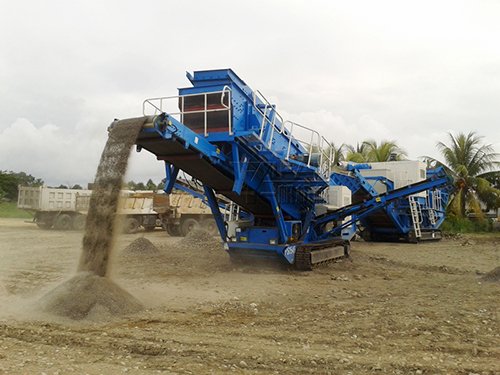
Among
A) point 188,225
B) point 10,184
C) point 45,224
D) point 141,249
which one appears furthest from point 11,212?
point 141,249

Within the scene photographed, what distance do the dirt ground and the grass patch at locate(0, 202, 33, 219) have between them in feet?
88.0

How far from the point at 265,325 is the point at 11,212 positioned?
1380 inches

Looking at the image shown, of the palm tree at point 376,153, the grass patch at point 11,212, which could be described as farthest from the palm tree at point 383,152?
the grass patch at point 11,212

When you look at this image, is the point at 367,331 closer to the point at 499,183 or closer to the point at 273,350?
the point at 273,350

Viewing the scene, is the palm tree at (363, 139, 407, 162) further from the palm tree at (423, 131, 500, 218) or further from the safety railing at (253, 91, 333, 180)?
the safety railing at (253, 91, 333, 180)

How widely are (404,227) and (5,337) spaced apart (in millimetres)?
15157

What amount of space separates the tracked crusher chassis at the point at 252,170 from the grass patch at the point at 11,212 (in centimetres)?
2851

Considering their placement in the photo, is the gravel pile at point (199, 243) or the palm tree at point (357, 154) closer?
the gravel pile at point (199, 243)

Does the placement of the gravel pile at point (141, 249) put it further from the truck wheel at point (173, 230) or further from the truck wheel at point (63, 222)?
the truck wheel at point (63, 222)

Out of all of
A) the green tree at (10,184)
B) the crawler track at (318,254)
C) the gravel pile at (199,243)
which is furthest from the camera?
the green tree at (10,184)

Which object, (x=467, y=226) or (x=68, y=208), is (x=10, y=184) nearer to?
(x=68, y=208)

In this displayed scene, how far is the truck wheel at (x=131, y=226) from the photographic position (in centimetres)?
2130

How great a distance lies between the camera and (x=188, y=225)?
2069 centimetres

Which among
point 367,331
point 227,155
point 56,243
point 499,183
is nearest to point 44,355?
point 367,331
